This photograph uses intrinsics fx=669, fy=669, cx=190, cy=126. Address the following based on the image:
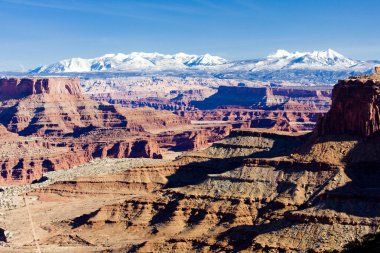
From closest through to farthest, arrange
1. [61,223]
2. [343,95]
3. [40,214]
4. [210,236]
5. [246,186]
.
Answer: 1. [210,236]
2. [246,186]
3. [343,95]
4. [61,223]
5. [40,214]

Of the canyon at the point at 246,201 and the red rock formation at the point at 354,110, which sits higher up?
the red rock formation at the point at 354,110

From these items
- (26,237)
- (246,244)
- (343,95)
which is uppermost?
(343,95)

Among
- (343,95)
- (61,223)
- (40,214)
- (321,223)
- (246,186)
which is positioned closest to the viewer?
(321,223)

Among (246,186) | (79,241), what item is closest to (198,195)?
(246,186)

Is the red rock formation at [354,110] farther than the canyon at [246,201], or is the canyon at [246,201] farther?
the red rock formation at [354,110]

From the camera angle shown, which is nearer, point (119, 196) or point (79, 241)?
point (79, 241)

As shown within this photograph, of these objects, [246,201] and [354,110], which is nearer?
[246,201]

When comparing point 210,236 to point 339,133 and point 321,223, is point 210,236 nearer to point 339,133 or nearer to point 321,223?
point 321,223
